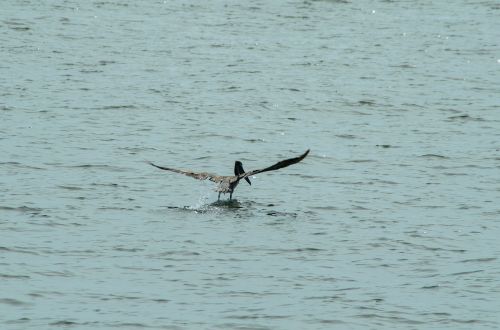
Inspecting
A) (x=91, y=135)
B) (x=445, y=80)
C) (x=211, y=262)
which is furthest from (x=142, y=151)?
(x=445, y=80)

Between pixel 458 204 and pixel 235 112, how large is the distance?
1058 cm

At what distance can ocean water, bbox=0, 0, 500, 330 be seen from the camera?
49.8ft

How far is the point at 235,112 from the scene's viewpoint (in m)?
30.8

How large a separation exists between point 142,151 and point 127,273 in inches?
376

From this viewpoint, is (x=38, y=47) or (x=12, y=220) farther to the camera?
(x=38, y=47)

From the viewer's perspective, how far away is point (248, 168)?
80.0ft

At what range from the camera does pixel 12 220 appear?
18766mm

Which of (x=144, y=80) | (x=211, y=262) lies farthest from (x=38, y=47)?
(x=211, y=262)

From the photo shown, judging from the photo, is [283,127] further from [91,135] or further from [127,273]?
[127,273]

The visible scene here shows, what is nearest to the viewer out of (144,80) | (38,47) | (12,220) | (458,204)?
(12,220)

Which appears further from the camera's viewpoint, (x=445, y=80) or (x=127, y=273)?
(x=445, y=80)

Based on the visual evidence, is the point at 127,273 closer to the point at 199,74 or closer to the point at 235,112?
the point at 235,112

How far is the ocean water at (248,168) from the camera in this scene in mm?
15188

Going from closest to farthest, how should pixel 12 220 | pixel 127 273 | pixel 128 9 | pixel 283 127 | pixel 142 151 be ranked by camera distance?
pixel 127 273 → pixel 12 220 → pixel 142 151 → pixel 283 127 → pixel 128 9
